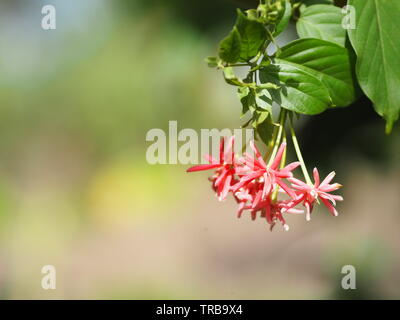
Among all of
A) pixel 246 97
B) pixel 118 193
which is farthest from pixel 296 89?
pixel 118 193

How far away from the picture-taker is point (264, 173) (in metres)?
0.70

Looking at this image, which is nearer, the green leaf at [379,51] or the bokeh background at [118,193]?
the green leaf at [379,51]

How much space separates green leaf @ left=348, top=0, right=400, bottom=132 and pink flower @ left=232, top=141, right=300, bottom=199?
14 cm

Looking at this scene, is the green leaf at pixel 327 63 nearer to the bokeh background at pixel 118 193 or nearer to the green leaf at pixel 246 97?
the green leaf at pixel 246 97

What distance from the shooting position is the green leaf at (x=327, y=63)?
68 centimetres

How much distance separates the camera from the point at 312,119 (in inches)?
44.3

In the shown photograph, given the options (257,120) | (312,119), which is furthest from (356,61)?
(312,119)

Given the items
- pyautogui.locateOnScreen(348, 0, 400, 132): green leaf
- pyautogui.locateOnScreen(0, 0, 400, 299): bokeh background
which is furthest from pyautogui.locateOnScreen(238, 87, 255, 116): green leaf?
pyautogui.locateOnScreen(0, 0, 400, 299): bokeh background

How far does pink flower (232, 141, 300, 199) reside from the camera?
0.70m

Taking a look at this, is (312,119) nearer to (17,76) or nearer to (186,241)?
(186,241)

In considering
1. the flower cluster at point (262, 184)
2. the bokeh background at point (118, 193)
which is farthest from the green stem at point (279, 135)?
the bokeh background at point (118, 193)

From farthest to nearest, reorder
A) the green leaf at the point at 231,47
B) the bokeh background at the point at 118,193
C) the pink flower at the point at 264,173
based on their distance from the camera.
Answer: the bokeh background at the point at 118,193
the pink flower at the point at 264,173
the green leaf at the point at 231,47

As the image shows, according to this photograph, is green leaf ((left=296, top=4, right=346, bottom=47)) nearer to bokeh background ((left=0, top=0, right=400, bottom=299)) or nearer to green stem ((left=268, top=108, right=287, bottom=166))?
green stem ((left=268, top=108, right=287, bottom=166))

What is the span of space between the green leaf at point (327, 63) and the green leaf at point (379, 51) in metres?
0.04
